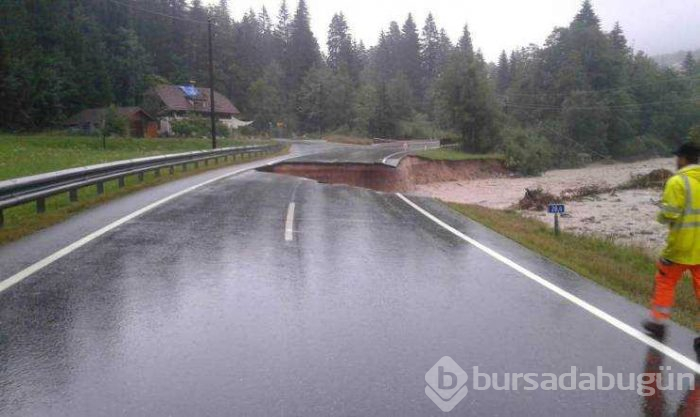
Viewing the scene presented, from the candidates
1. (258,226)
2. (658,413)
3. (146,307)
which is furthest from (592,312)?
(258,226)

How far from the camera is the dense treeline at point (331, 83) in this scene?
58688 mm

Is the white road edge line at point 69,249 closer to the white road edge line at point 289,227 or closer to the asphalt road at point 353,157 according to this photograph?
the white road edge line at point 289,227

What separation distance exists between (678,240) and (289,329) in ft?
12.5

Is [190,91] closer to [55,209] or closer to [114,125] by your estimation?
[114,125]

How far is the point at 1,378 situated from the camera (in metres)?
4.13

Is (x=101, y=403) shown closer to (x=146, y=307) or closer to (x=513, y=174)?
(x=146, y=307)

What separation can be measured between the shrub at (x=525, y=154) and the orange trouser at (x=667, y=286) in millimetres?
47872

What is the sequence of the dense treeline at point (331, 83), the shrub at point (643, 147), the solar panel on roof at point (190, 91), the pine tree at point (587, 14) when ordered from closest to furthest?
the dense treeline at point (331, 83)
the shrub at point (643, 147)
the solar panel on roof at point (190, 91)
the pine tree at point (587, 14)

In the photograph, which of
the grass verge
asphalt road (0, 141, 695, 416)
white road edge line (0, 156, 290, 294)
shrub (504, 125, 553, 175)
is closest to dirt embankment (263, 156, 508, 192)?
the grass verge

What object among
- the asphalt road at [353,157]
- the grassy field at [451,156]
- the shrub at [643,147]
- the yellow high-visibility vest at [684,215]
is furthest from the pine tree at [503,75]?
the yellow high-visibility vest at [684,215]

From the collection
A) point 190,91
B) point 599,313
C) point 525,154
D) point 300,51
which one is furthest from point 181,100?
point 599,313

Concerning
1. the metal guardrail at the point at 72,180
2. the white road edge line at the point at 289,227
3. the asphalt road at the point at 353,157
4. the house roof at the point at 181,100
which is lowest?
the white road edge line at the point at 289,227

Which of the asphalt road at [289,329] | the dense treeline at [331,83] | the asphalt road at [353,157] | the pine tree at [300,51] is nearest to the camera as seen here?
the asphalt road at [289,329]

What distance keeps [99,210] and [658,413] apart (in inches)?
443
